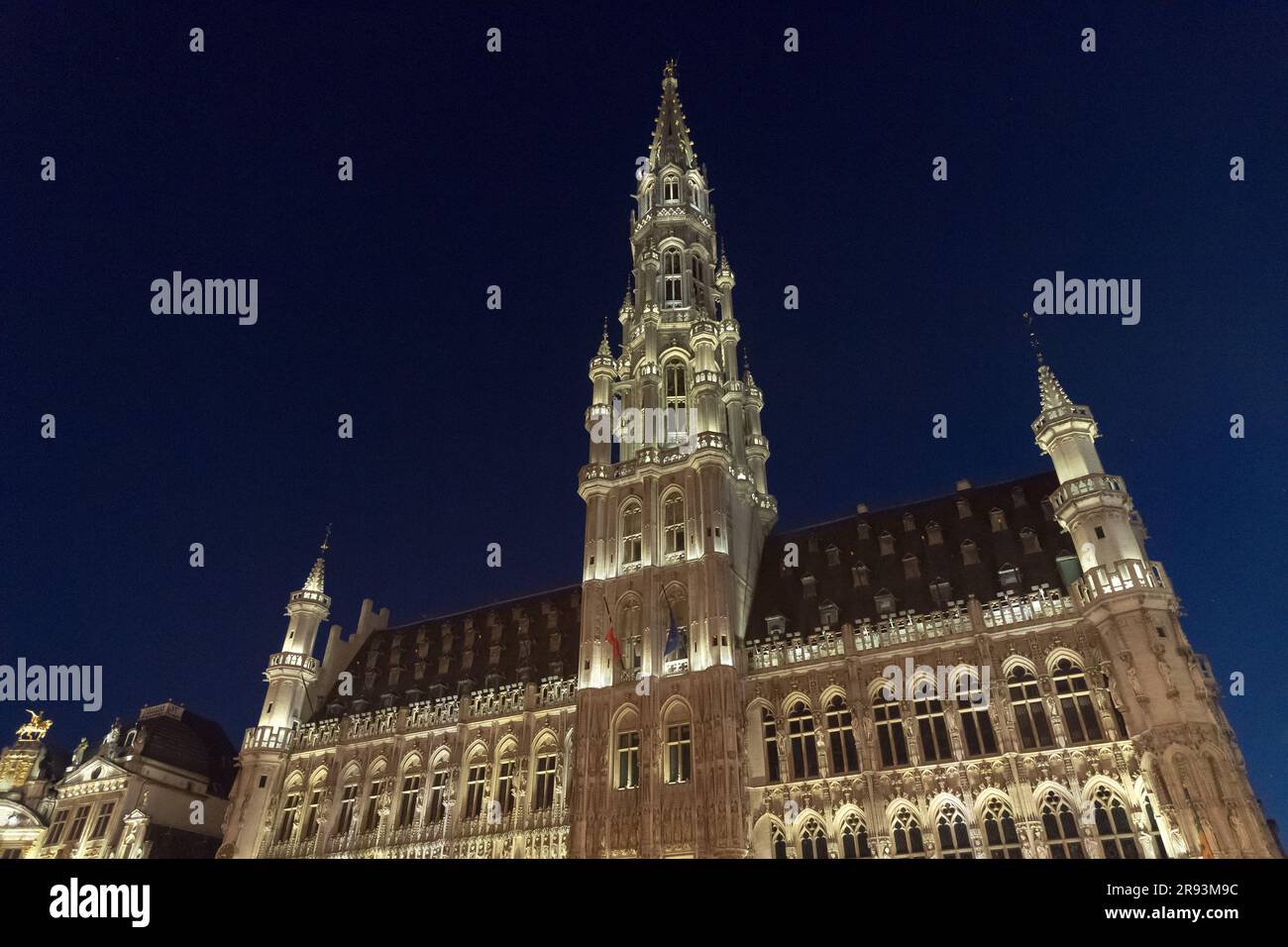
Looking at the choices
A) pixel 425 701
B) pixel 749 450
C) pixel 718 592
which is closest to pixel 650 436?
pixel 749 450

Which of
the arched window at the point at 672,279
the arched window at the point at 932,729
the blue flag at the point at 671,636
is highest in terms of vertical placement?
the arched window at the point at 672,279

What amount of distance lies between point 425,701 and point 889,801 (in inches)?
1150

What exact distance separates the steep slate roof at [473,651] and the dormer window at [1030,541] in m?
26.2

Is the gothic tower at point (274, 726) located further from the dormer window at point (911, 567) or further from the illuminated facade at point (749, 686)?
the dormer window at point (911, 567)

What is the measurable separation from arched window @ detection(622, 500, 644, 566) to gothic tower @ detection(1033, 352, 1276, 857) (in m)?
21.6

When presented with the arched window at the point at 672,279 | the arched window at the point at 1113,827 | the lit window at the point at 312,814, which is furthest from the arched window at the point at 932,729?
the lit window at the point at 312,814

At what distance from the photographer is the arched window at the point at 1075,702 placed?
108 ft

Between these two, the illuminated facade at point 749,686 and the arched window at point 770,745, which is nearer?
the illuminated facade at point 749,686

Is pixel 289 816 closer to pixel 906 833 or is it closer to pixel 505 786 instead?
pixel 505 786

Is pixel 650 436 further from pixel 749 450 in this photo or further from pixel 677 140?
pixel 677 140

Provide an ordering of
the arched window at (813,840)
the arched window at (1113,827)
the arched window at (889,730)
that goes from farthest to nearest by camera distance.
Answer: the arched window at (889,730), the arched window at (813,840), the arched window at (1113,827)

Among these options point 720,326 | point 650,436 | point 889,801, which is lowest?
point 889,801

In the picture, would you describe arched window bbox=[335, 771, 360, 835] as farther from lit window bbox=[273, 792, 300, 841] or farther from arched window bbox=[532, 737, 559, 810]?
arched window bbox=[532, 737, 559, 810]

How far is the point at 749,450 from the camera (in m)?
55.2
